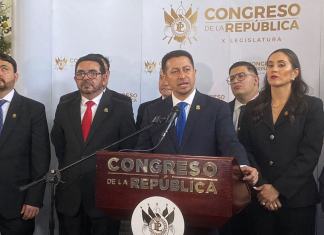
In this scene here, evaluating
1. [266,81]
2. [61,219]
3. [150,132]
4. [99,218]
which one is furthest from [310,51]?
[61,219]

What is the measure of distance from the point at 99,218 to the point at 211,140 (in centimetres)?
107

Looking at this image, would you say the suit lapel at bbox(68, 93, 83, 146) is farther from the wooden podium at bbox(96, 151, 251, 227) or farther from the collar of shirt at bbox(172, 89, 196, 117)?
the wooden podium at bbox(96, 151, 251, 227)

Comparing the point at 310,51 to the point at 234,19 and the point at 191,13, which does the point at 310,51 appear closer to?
the point at 234,19

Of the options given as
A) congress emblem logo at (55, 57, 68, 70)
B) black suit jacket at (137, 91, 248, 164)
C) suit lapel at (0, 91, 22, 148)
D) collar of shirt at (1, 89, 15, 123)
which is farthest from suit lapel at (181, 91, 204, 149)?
congress emblem logo at (55, 57, 68, 70)

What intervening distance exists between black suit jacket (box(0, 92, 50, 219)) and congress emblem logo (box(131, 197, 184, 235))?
1.48 meters

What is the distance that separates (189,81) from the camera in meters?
2.58

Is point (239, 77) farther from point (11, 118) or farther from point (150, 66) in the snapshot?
point (11, 118)

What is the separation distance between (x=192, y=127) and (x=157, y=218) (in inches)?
28.0

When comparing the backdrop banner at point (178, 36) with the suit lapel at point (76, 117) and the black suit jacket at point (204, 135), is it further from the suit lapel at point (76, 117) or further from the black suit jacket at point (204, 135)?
the black suit jacket at point (204, 135)

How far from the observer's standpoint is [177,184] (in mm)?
1903

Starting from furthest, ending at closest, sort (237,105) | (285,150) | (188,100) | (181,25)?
(181,25) < (237,105) < (285,150) < (188,100)

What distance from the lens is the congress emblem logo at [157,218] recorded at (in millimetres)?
1848

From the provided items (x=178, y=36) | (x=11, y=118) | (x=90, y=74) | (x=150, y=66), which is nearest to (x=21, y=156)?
(x=11, y=118)

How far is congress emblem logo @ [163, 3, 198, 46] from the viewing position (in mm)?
3934
